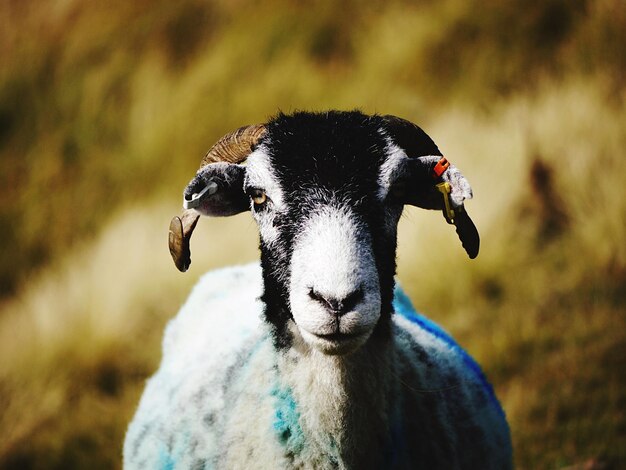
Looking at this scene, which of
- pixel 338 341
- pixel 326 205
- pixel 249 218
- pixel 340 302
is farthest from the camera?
pixel 249 218

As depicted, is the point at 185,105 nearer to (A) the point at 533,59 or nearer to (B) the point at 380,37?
(B) the point at 380,37

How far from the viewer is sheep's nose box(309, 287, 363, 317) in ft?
8.43

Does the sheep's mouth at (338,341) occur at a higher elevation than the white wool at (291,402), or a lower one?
higher

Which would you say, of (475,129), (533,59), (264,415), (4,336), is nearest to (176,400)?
(264,415)

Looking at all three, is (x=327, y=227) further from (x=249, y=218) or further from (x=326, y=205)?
(x=249, y=218)

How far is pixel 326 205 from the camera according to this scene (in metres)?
2.83

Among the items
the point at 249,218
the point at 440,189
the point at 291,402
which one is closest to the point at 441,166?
the point at 440,189

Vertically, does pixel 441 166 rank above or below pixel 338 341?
above

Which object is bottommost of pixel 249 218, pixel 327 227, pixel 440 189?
pixel 327 227

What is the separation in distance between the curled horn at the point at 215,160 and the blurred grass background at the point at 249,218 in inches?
146

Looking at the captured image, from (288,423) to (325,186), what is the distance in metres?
1.01

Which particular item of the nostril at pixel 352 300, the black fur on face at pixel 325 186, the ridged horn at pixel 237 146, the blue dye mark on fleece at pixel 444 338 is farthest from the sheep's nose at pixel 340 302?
the blue dye mark on fleece at pixel 444 338

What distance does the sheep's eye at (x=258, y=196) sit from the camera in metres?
3.14

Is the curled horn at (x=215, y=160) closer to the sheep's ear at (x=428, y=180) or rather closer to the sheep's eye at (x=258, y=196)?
the sheep's eye at (x=258, y=196)
